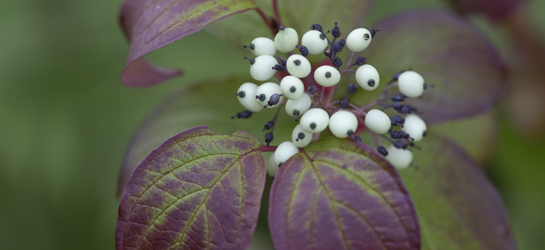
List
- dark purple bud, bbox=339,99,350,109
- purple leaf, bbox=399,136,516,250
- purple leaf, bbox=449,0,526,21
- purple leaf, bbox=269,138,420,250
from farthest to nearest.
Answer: purple leaf, bbox=449,0,526,21, purple leaf, bbox=399,136,516,250, dark purple bud, bbox=339,99,350,109, purple leaf, bbox=269,138,420,250

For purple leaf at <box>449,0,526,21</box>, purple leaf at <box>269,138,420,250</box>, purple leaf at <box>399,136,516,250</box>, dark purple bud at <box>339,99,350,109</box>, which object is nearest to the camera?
purple leaf at <box>269,138,420,250</box>

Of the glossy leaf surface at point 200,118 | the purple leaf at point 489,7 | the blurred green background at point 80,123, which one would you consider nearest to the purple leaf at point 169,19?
the glossy leaf surface at point 200,118

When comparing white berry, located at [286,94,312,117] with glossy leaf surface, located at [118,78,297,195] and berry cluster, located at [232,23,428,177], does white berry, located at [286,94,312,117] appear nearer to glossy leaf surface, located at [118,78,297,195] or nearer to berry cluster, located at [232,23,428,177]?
berry cluster, located at [232,23,428,177]

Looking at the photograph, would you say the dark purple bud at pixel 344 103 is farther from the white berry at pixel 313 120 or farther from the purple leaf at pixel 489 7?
the purple leaf at pixel 489 7

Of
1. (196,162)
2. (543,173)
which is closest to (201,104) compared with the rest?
(196,162)

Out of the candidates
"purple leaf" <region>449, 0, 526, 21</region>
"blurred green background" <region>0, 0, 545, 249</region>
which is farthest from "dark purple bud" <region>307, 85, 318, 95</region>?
"purple leaf" <region>449, 0, 526, 21</region>

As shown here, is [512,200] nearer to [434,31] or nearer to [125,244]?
[434,31]

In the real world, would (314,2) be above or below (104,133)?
above
